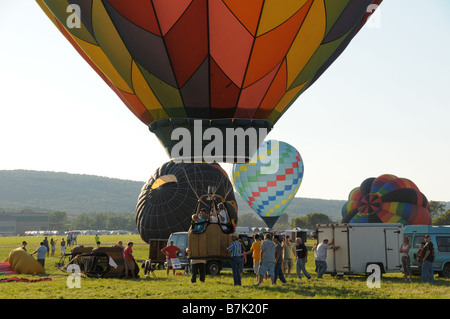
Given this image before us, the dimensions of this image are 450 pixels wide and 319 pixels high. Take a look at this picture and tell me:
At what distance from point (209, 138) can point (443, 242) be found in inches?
319

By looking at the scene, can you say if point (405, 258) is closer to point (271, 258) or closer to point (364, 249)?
point (364, 249)

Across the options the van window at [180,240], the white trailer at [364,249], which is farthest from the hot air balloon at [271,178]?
the white trailer at [364,249]

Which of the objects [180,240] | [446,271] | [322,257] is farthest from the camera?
[180,240]

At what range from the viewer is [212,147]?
12336 millimetres

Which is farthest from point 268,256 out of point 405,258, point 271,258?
point 405,258

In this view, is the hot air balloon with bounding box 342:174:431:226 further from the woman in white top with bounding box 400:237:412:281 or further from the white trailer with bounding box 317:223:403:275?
the woman in white top with bounding box 400:237:412:281

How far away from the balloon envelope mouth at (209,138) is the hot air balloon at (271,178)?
2221cm

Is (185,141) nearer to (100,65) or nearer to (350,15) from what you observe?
(100,65)

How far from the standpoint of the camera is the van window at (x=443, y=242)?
16.2 metres

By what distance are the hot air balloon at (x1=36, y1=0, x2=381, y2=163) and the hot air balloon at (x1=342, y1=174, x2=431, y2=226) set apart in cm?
2418

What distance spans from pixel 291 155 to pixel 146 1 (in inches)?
1009

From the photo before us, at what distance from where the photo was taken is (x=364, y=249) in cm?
1600

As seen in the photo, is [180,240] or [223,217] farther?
[180,240]
